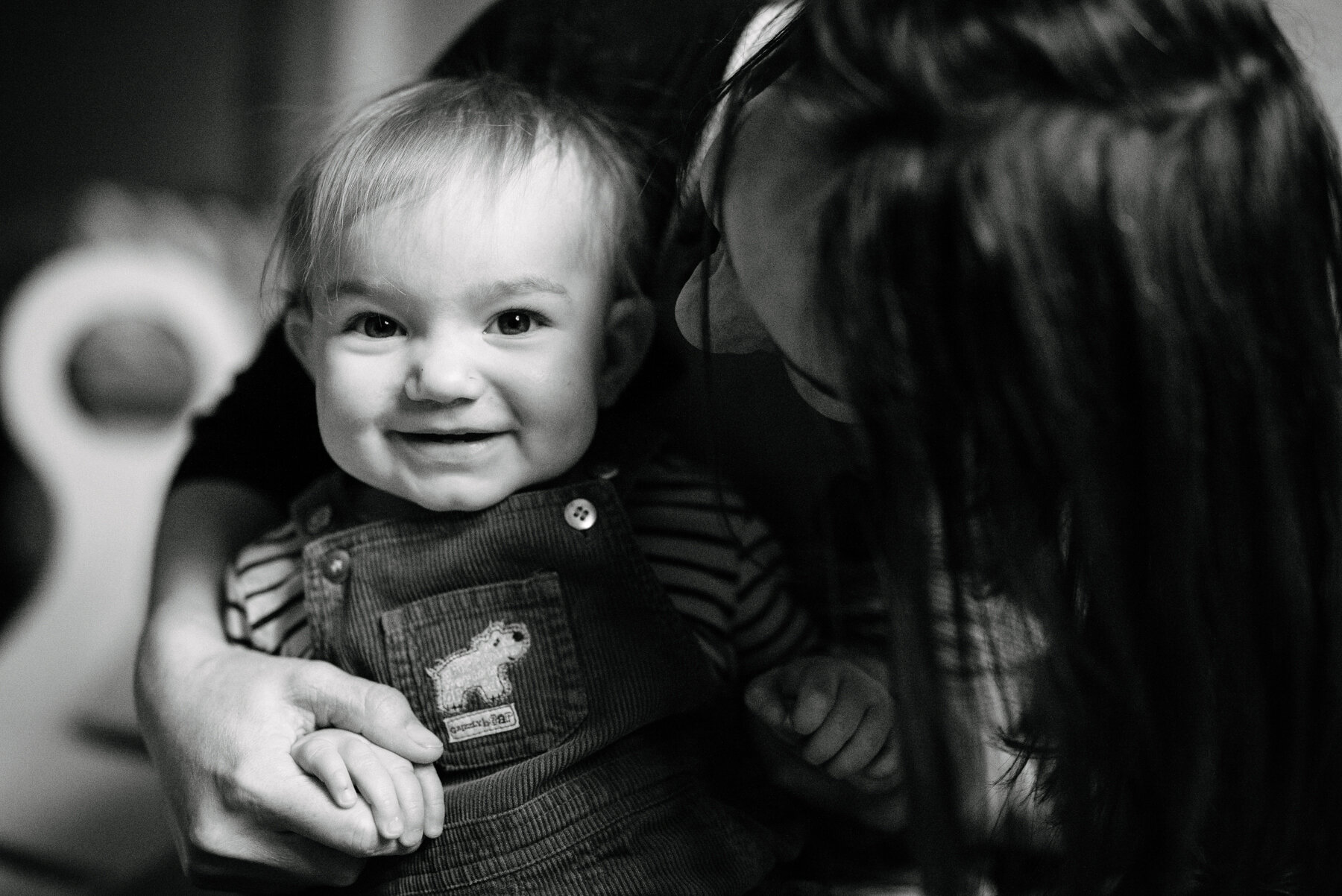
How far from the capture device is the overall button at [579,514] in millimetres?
717

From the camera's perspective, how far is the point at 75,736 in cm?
141

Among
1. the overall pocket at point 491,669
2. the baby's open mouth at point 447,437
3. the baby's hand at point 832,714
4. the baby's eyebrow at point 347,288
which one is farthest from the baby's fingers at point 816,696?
the baby's eyebrow at point 347,288

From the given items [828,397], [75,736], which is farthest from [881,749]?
[75,736]

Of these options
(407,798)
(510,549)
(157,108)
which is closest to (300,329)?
(510,549)

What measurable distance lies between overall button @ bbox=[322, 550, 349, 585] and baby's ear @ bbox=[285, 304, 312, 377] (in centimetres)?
12

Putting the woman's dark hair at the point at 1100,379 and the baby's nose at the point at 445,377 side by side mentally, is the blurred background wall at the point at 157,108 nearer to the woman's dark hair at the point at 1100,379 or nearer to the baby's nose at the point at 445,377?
the baby's nose at the point at 445,377

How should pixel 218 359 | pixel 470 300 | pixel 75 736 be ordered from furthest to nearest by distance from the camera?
pixel 218 359 → pixel 75 736 → pixel 470 300

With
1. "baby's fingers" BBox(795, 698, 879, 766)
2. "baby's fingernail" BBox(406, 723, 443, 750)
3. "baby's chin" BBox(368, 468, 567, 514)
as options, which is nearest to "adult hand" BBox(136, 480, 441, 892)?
"baby's fingernail" BBox(406, 723, 443, 750)

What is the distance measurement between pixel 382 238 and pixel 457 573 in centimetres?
20

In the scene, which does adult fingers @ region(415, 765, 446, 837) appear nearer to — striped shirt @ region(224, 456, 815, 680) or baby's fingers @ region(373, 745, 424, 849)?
baby's fingers @ region(373, 745, 424, 849)

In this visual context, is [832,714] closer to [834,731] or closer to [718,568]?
[834,731]

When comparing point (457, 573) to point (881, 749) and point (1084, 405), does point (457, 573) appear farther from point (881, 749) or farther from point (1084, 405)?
point (1084, 405)

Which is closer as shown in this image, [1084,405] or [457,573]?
[1084,405]

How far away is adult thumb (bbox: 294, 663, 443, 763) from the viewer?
666 millimetres
